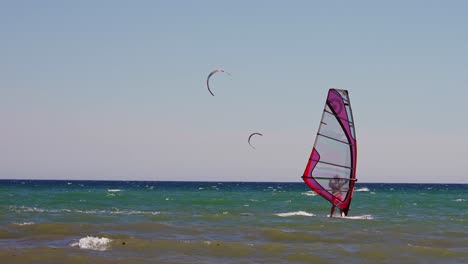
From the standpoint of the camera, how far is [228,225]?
21906 mm

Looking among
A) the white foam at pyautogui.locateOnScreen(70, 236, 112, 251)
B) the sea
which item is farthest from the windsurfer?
the white foam at pyautogui.locateOnScreen(70, 236, 112, 251)

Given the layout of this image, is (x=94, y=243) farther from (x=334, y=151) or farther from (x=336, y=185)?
(x=336, y=185)

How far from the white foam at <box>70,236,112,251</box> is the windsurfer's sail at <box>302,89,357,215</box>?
5.55 metres

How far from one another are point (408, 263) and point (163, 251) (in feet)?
17.0

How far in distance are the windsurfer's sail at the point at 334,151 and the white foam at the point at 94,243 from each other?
18.2 feet

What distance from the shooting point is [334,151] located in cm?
1836

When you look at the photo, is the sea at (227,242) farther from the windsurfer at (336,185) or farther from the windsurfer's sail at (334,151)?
the windsurfer's sail at (334,151)

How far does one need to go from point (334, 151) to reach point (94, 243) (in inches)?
272

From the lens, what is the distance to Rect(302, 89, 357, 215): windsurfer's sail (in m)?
18.0

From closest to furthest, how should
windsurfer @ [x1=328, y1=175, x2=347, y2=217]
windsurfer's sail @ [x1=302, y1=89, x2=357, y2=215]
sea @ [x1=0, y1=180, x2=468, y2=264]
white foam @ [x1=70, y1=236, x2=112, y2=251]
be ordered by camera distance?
sea @ [x1=0, y1=180, x2=468, y2=264], white foam @ [x1=70, y1=236, x2=112, y2=251], windsurfer's sail @ [x1=302, y1=89, x2=357, y2=215], windsurfer @ [x1=328, y1=175, x2=347, y2=217]

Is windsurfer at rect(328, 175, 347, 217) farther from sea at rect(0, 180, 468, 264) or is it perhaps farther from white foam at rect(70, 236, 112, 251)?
white foam at rect(70, 236, 112, 251)

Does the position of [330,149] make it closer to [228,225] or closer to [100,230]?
[228,225]

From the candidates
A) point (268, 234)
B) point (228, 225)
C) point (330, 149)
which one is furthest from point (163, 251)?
point (228, 225)

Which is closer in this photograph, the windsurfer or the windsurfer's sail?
the windsurfer's sail
